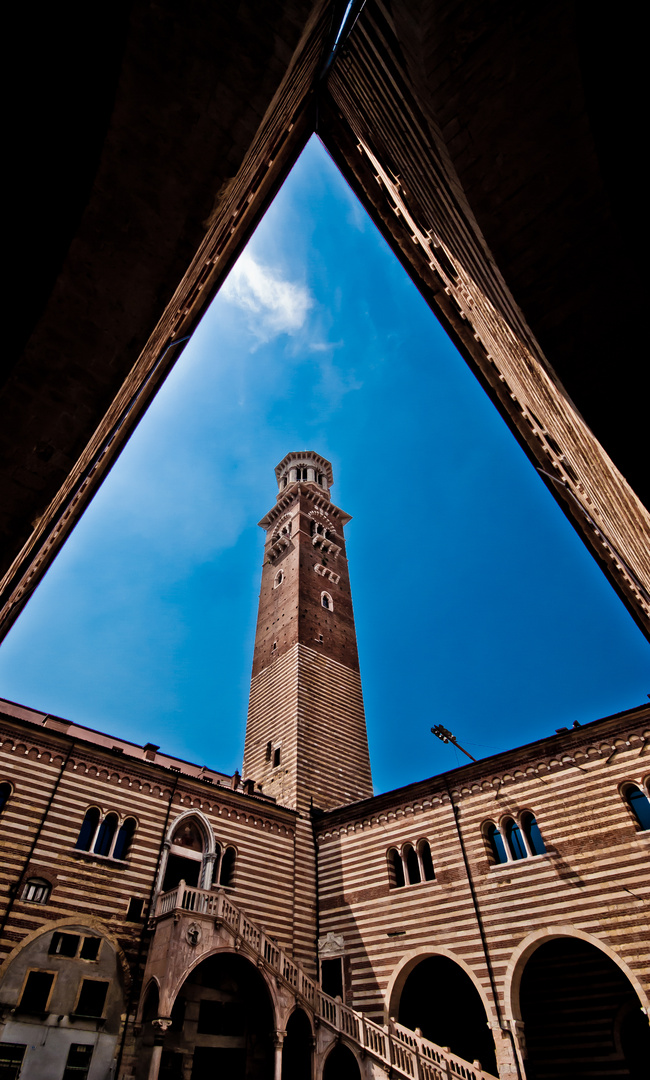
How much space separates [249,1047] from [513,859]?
8.54m

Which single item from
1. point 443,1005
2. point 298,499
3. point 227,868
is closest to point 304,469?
point 298,499

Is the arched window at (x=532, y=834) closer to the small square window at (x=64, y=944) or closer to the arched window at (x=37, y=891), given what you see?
the small square window at (x=64, y=944)

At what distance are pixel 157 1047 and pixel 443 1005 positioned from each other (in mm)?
8524

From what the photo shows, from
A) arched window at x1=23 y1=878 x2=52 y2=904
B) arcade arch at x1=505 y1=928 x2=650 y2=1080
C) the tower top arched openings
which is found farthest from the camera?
the tower top arched openings

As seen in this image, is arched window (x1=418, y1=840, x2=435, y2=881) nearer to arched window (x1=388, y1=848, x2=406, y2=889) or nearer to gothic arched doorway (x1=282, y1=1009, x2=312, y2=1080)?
arched window (x1=388, y1=848, x2=406, y2=889)

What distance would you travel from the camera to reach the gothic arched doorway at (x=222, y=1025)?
13336mm

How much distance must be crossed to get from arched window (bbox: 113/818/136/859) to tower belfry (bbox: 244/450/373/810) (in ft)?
22.5

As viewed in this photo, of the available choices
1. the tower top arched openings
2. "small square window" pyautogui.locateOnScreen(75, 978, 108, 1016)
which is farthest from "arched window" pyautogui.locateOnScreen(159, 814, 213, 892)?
the tower top arched openings

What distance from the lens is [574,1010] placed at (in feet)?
46.5

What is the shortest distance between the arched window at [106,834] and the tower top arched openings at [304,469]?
2708 cm

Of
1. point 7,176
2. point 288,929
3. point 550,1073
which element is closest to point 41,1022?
point 288,929

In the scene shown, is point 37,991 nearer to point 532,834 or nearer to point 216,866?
point 216,866

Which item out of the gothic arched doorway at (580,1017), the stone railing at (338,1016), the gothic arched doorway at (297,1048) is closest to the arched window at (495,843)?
the gothic arched doorway at (580,1017)

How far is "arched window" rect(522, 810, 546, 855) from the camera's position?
1403cm
